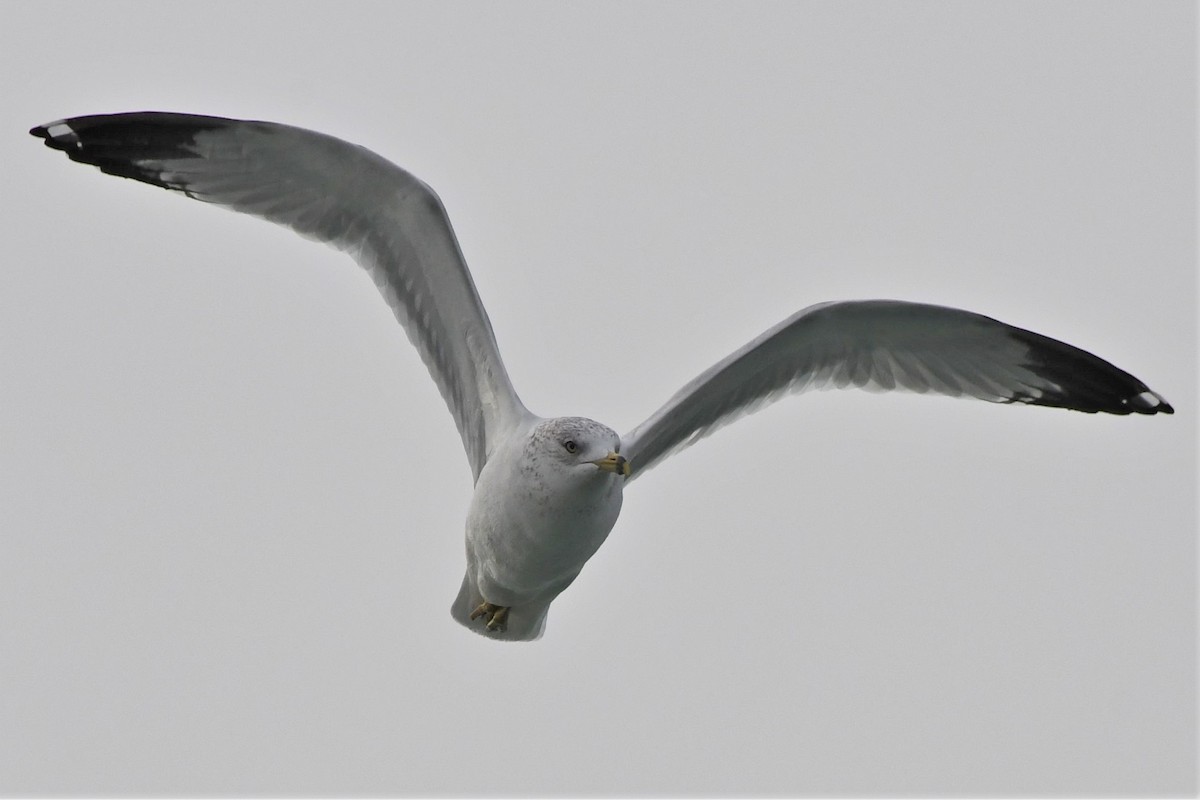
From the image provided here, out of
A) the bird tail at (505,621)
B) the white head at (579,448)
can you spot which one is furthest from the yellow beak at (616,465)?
the bird tail at (505,621)

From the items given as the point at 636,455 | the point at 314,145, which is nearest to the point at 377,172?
the point at 314,145

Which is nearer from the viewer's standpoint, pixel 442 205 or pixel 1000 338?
pixel 442 205

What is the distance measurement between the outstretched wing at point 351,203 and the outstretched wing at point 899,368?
0.70m

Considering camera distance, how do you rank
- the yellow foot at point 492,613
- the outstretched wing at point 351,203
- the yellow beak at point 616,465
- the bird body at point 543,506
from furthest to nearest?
the yellow foot at point 492,613 < the outstretched wing at point 351,203 < the bird body at point 543,506 < the yellow beak at point 616,465

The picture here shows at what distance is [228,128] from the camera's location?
7.30 metres

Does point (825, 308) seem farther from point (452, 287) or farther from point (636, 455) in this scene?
point (452, 287)

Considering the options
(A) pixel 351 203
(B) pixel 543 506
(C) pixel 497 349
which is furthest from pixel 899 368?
(A) pixel 351 203

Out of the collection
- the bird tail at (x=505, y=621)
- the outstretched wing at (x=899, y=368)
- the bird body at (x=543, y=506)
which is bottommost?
the bird tail at (x=505, y=621)

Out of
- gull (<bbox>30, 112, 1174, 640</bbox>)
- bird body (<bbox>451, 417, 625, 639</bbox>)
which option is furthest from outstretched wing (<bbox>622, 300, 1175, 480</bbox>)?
bird body (<bbox>451, 417, 625, 639</bbox>)

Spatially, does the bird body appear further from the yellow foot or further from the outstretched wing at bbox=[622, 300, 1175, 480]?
the outstretched wing at bbox=[622, 300, 1175, 480]

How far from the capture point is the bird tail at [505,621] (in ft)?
25.4

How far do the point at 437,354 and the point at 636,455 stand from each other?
93cm

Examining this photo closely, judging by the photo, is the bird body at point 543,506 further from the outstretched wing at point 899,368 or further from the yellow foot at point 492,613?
the outstretched wing at point 899,368

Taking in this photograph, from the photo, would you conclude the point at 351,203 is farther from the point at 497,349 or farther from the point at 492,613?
the point at 492,613
